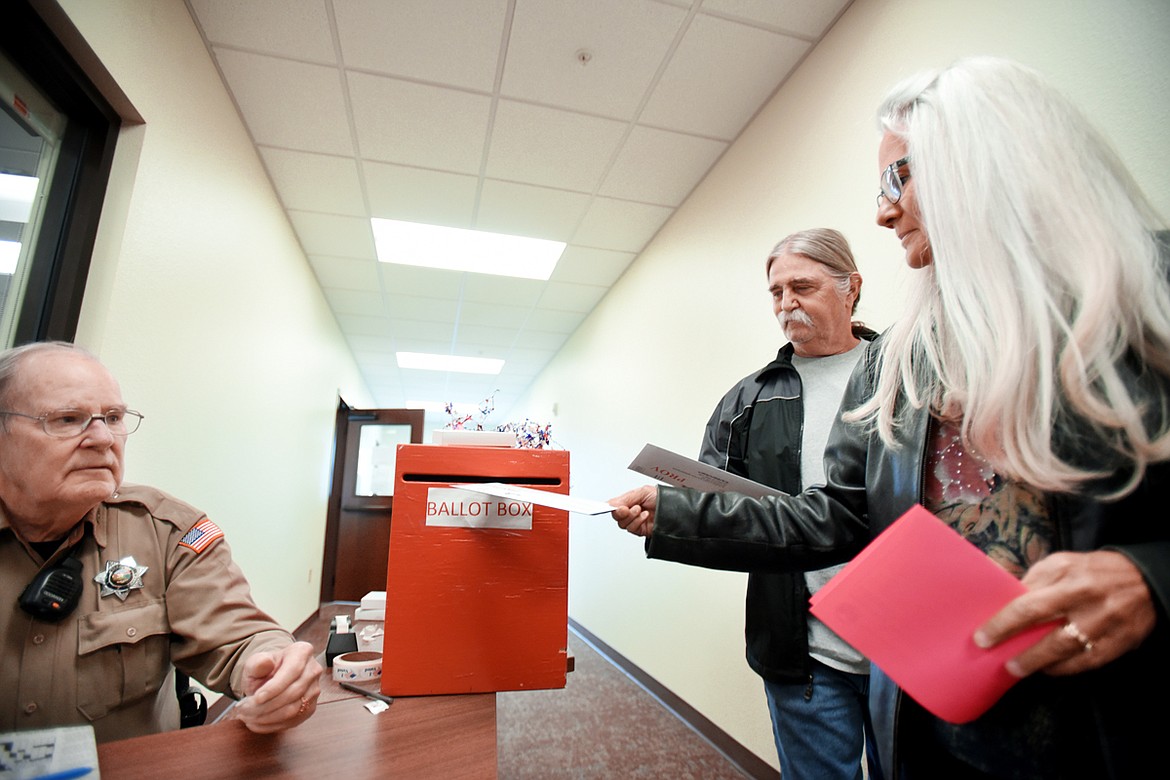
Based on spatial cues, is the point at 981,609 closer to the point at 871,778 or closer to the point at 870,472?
the point at 870,472

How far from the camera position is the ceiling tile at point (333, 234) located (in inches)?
128

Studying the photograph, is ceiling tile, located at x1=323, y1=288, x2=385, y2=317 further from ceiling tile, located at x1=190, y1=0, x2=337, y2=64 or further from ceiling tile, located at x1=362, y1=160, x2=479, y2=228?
ceiling tile, located at x1=190, y1=0, x2=337, y2=64

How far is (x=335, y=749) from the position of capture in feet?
2.10

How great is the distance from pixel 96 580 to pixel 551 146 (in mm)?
2344

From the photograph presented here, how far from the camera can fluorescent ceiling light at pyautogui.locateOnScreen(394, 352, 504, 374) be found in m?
6.15

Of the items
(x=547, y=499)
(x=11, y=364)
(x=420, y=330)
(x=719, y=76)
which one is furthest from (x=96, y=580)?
(x=420, y=330)

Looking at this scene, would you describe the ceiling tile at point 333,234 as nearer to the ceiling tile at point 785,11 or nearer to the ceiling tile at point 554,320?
the ceiling tile at point 554,320

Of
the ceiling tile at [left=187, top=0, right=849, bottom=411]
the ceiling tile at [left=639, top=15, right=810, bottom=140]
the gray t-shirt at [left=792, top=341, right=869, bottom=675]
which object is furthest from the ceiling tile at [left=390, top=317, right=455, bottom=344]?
the gray t-shirt at [left=792, top=341, right=869, bottom=675]

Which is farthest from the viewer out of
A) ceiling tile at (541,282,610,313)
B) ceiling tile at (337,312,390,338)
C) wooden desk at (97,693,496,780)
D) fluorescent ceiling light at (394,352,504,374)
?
fluorescent ceiling light at (394,352,504,374)

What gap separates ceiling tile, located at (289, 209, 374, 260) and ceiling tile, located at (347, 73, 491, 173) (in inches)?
30.4

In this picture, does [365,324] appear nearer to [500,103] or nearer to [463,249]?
[463,249]

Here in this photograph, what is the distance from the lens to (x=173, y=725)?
0.93 meters

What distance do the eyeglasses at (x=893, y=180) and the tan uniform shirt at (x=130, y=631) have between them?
1121mm

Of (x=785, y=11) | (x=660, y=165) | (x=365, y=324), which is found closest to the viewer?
(x=785, y=11)
